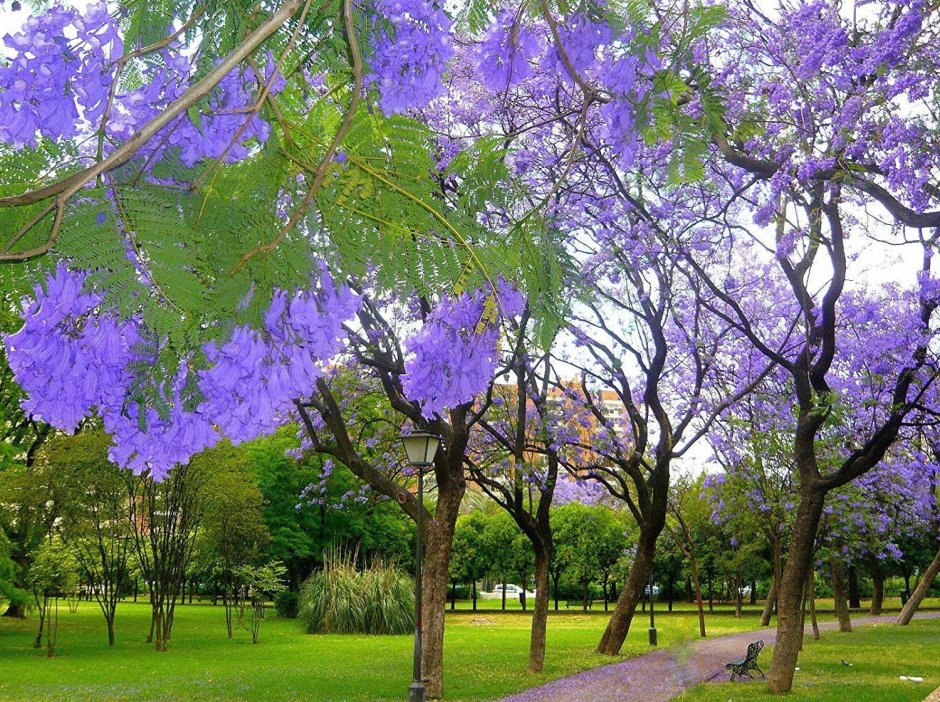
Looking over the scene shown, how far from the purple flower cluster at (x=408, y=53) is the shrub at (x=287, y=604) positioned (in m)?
36.3

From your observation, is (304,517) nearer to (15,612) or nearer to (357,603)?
(15,612)

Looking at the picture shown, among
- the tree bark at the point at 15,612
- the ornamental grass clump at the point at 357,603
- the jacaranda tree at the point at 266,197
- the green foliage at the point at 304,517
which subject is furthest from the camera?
the green foliage at the point at 304,517

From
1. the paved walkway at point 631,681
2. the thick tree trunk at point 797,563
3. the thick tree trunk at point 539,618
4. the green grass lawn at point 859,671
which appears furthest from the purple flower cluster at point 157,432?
the thick tree trunk at point 539,618

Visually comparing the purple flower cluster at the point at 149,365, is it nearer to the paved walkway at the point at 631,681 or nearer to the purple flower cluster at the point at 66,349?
the purple flower cluster at the point at 66,349

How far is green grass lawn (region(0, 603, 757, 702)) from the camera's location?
556 inches

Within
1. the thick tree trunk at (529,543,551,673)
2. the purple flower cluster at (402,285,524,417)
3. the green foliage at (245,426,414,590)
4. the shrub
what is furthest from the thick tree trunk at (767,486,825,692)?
the shrub

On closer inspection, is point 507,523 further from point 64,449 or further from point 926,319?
point 926,319

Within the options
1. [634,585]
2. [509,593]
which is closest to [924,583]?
[634,585]

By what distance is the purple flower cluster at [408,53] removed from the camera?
1.98m

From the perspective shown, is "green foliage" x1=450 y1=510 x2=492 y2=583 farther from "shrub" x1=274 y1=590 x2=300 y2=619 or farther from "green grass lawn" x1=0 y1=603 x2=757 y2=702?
"green grass lawn" x1=0 y1=603 x2=757 y2=702

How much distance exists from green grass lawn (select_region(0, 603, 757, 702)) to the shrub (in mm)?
6323

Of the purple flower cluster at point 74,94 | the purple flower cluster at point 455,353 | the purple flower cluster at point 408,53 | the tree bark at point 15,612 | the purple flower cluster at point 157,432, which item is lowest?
the tree bark at point 15,612

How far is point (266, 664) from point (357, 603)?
26.2ft

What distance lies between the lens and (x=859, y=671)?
636 inches
